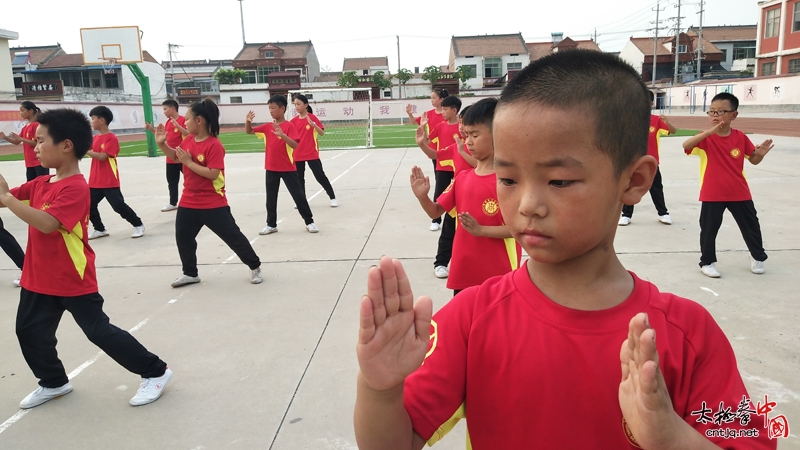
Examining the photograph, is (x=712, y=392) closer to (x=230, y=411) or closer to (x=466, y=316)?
(x=466, y=316)

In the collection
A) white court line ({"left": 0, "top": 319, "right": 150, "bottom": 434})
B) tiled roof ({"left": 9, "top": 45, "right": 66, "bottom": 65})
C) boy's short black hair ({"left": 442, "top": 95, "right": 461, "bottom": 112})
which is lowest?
white court line ({"left": 0, "top": 319, "right": 150, "bottom": 434})

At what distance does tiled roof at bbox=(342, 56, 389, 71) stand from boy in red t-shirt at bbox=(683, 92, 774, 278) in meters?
68.4

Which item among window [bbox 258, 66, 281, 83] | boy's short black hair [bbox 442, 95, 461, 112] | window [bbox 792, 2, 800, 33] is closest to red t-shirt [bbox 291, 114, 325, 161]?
boy's short black hair [bbox 442, 95, 461, 112]

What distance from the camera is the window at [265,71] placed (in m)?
57.9

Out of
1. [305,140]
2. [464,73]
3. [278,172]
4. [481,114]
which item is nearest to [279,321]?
[481,114]

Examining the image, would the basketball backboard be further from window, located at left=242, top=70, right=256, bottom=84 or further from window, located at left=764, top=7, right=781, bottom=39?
window, located at left=764, top=7, right=781, bottom=39

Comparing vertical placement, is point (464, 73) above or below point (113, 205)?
above

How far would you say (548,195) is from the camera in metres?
1.03

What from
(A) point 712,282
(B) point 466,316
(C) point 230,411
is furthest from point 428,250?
(B) point 466,316

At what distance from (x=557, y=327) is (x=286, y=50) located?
215ft

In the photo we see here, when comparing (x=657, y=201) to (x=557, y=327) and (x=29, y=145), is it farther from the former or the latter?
(x=29, y=145)

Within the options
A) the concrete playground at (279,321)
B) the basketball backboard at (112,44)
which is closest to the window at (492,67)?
the basketball backboard at (112,44)

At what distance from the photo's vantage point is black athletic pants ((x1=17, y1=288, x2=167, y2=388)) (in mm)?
3010

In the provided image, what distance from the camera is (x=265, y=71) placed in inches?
2296
